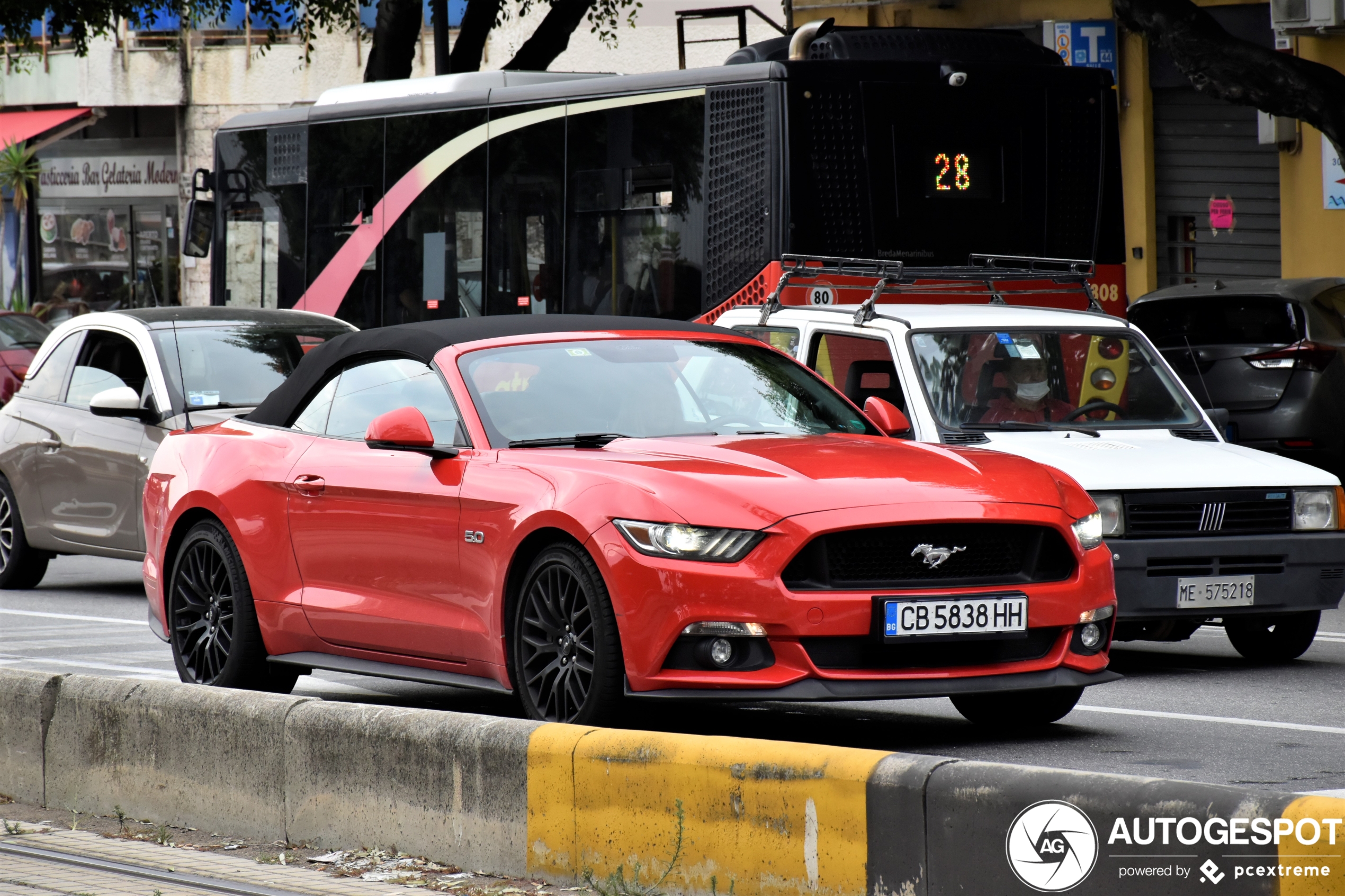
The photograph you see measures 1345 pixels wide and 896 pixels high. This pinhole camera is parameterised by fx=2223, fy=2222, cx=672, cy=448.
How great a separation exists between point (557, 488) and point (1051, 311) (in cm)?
474

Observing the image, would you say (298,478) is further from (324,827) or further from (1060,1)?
(1060,1)

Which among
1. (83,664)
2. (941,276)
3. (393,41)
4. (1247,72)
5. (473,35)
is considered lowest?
(83,664)

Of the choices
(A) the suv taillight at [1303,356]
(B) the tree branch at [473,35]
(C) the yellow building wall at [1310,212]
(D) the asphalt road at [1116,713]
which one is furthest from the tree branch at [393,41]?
(D) the asphalt road at [1116,713]

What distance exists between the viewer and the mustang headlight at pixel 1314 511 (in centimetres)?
1007

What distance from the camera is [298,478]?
335 inches

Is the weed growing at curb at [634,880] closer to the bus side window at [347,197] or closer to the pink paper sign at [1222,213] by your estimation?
the bus side window at [347,197]

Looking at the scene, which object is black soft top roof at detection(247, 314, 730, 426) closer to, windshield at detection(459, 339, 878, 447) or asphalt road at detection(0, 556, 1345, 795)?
windshield at detection(459, 339, 878, 447)

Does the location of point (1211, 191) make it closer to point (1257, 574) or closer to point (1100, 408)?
point (1100, 408)

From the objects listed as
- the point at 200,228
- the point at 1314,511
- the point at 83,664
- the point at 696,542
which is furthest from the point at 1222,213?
the point at 696,542

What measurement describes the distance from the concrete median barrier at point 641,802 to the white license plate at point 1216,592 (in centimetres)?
450

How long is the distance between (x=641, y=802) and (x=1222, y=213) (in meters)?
20.6

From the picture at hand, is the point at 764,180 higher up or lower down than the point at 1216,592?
higher up

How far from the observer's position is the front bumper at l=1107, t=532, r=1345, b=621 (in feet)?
31.9

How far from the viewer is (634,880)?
18.6ft
